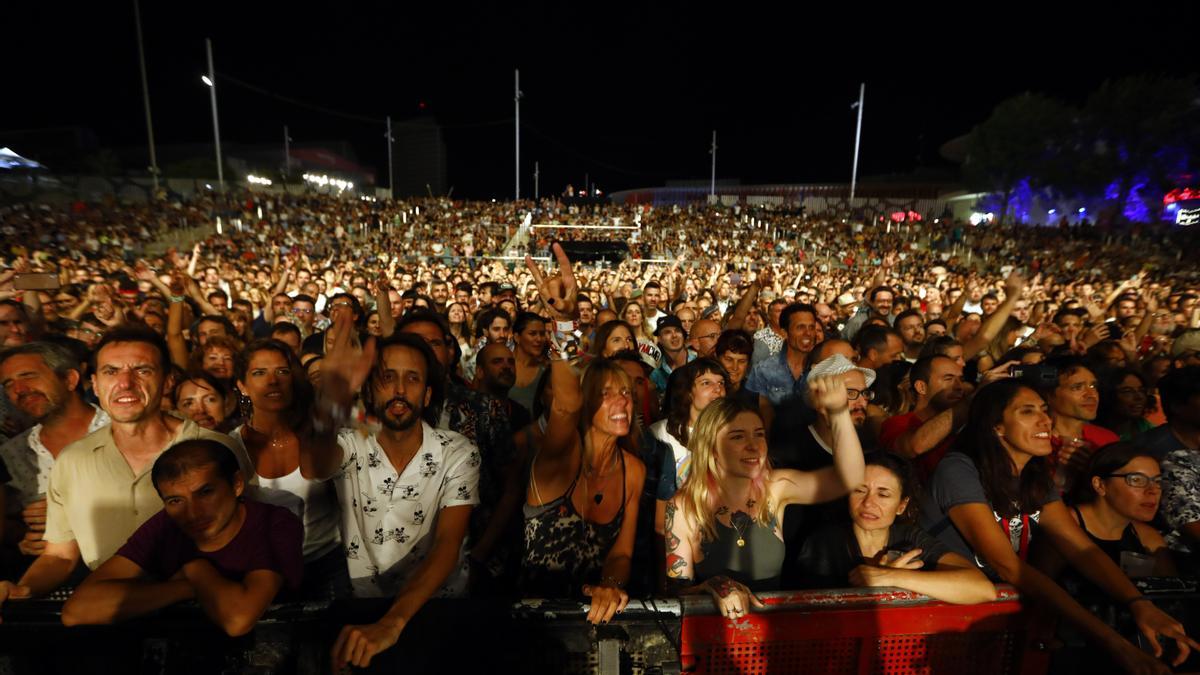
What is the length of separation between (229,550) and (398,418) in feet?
2.21

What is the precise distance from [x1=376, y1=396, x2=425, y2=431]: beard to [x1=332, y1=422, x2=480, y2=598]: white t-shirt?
0.29ft

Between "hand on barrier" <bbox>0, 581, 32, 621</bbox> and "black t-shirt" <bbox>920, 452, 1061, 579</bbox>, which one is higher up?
"black t-shirt" <bbox>920, 452, 1061, 579</bbox>

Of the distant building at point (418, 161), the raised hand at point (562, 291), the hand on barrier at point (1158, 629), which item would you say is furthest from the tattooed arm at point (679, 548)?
the distant building at point (418, 161)

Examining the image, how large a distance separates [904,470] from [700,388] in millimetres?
1036

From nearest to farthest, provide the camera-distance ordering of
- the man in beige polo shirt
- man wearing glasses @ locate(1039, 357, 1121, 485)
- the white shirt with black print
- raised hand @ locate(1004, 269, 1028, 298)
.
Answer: the man in beige polo shirt, the white shirt with black print, man wearing glasses @ locate(1039, 357, 1121, 485), raised hand @ locate(1004, 269, 1028, 298)

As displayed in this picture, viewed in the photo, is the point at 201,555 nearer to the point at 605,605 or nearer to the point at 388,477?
the point at 388,477

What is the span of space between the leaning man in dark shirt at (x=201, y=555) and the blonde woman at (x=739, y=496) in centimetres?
140

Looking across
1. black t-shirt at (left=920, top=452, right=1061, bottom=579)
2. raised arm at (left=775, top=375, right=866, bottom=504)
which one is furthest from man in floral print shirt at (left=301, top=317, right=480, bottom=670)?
black t-shirt at (left=920, top=452, right=1061, bottom=579)

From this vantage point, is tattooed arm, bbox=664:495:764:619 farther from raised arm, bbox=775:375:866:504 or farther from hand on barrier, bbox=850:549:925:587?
hand on barrier, bbox=850:549:925:587

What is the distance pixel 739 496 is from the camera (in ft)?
7.45

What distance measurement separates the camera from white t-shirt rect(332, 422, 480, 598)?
87.8 inches

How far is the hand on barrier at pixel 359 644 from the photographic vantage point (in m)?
1.67

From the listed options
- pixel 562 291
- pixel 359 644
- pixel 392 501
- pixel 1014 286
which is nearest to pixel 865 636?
pixel 359 644

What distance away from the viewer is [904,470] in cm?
235
